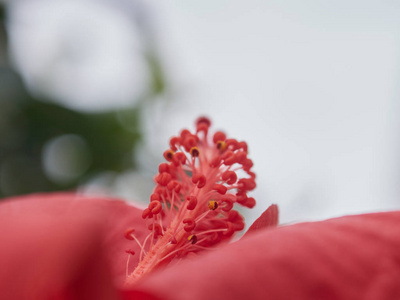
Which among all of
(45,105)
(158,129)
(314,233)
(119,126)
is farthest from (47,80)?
(314,233)

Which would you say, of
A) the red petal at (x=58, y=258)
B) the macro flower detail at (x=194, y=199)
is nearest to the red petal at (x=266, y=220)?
the macro flower detail at (x=194, y=199)

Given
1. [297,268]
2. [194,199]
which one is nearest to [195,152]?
[194,199]

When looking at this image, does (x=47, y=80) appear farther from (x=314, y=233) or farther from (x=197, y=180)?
(x=314, y=233)

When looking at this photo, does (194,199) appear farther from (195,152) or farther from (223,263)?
(223,263)

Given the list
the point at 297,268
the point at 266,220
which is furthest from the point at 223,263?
the point at 266,220

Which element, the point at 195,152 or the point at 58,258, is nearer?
the point at 58,258

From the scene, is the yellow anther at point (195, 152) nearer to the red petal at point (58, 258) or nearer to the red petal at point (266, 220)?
the red petal at point (266, 220)

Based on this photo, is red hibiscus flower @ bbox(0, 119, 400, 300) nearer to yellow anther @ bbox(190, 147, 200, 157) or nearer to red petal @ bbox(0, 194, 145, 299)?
red petal @ bbox(0, 194, 145, 299)
